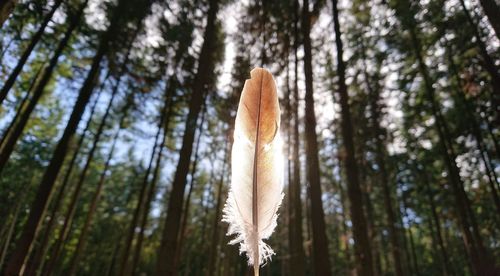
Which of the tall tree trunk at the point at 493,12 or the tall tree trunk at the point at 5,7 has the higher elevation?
the tall tree trunk at the point at 493,12

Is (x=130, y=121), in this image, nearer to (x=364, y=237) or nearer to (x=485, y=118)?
(x=364, y=237)

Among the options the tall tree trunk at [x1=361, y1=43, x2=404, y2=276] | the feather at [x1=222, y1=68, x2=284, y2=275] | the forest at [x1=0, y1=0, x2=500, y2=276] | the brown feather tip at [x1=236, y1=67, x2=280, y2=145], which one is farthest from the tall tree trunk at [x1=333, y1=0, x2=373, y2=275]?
the tall tree trunk at [x1=361, y1=43, x2=404, y2=276]

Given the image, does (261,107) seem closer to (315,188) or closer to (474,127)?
(315,188)

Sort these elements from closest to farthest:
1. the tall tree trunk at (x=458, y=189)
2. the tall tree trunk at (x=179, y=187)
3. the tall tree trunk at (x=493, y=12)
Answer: the tall tree trunk at (x=179, y=187) → the tall tree trunk at (x=493, y=12) → the tall tree trunk at (x=458, y=189)

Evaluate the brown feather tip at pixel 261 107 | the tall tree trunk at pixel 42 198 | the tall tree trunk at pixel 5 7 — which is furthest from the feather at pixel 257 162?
the tall tree trunk at pixel 42 198

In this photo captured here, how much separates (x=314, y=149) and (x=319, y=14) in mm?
5402

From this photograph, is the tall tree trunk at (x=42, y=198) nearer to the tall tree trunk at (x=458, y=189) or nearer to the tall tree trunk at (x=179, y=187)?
the tall tree trunk at (x=179, y=187)

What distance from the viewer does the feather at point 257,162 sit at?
2.49 metres

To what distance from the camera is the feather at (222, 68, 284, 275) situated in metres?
2.49

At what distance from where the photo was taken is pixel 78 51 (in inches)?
468

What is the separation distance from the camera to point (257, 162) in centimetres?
256

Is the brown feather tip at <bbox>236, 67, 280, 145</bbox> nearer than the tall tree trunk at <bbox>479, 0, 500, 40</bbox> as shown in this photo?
Yes

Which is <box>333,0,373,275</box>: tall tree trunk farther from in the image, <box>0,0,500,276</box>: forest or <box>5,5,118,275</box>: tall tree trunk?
<box>5,5,118,275</box>: tall tree trunk

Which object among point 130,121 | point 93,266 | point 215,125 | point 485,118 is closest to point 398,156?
point 485,118
